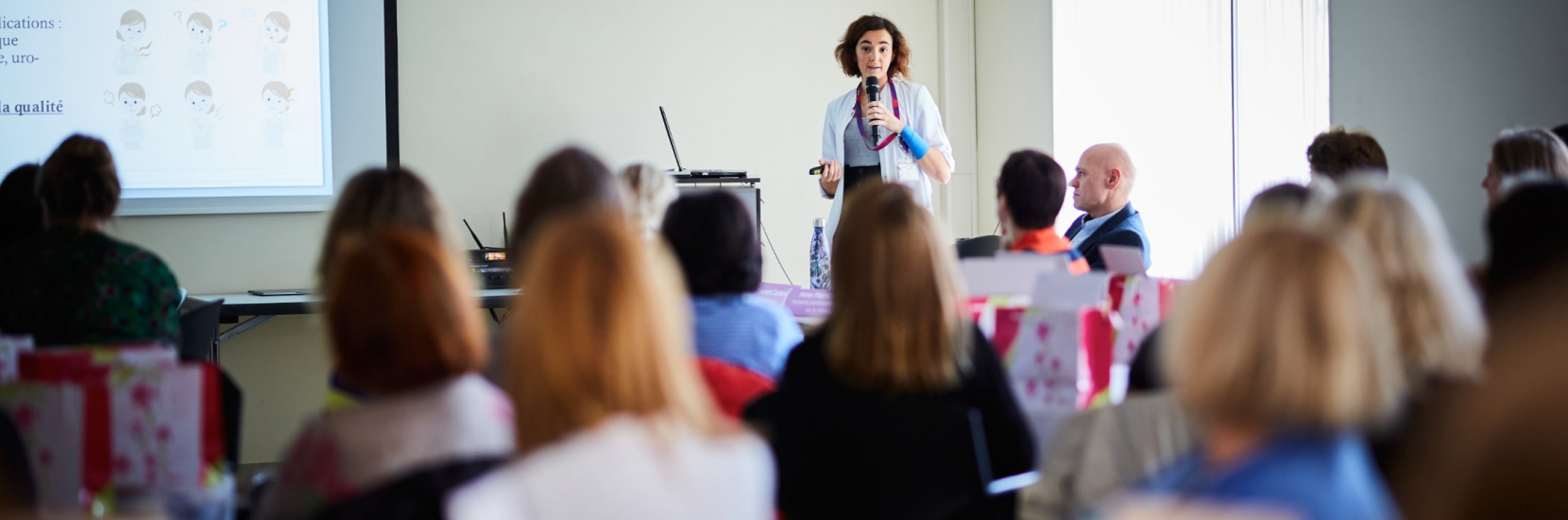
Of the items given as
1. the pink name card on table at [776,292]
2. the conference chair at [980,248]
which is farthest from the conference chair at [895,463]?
the conference chair at [980,248]

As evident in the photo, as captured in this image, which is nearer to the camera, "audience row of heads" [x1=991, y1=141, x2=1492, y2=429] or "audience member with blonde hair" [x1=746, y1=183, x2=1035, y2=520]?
"audience row of heads" [x1=991, y1=141, x2=1492, y2=429]

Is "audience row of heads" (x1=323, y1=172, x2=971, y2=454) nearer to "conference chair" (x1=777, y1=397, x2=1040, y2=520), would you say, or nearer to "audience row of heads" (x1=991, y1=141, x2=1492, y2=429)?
"conference chair" (x1=777, y1=397, x2=1040, y2=520)

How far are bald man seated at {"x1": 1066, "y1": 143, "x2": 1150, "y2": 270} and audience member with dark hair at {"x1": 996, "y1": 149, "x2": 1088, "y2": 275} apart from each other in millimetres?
974

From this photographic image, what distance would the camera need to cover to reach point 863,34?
14.0ft

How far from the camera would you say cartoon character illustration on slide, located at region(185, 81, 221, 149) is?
4367mm

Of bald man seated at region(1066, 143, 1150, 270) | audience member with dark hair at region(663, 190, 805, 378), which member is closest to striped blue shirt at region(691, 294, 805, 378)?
audience member with dark hair at region(663, 190, 805, 378)

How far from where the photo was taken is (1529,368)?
1.26 meters

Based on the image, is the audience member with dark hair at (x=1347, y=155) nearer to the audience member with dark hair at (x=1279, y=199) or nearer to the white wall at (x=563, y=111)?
the audience member with dark hair at (x=1279, y=199)

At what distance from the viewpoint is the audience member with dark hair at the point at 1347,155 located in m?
2.98

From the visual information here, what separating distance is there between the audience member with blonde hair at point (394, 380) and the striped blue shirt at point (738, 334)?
2.49 feet

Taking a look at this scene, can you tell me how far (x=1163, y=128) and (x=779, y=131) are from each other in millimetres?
1950

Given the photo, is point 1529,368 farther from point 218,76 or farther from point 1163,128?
point 218,76

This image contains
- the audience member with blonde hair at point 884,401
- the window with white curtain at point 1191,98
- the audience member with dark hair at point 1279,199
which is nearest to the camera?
the audience member with blonde hair at point 884,401

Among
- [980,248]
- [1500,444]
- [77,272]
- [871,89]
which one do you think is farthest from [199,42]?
[1500,444]
